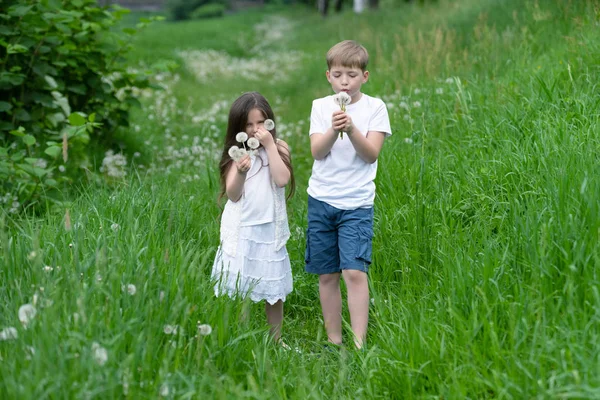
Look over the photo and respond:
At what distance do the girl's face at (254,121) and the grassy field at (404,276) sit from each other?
0.73m

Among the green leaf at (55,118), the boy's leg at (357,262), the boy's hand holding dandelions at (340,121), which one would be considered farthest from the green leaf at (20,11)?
the boy's leg at (357,262)

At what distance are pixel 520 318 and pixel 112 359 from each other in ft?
5.31

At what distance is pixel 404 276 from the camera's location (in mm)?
4082

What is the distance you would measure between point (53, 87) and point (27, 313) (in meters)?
3.90

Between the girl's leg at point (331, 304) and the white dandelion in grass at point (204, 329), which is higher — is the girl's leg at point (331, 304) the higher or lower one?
the lower one

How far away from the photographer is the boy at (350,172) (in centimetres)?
372

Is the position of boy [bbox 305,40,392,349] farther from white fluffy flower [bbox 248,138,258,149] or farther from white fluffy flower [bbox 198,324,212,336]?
white fluffy flower [bbox 198,324,212,336]

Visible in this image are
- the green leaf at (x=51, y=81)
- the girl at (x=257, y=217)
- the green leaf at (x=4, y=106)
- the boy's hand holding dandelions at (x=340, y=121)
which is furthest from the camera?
the green leaf at (x=51, y=81)

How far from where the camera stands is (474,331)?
9.38 feet

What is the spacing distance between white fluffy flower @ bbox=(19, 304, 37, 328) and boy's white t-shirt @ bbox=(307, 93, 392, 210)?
1729mm

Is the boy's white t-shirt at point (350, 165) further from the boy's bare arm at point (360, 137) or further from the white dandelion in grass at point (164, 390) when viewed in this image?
the white dandelion in grass at point (164, 390)

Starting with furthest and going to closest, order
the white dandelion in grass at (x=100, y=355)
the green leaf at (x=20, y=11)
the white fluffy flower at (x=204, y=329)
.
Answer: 1. the green leaf at (x=20, y=11)
2. the white fluffy flower at (x=204, y=329)
3. the white dandelion in grass at (x=100, y=355)

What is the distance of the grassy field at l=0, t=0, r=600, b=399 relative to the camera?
8.39 ft

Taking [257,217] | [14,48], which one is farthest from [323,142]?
[14,48]
